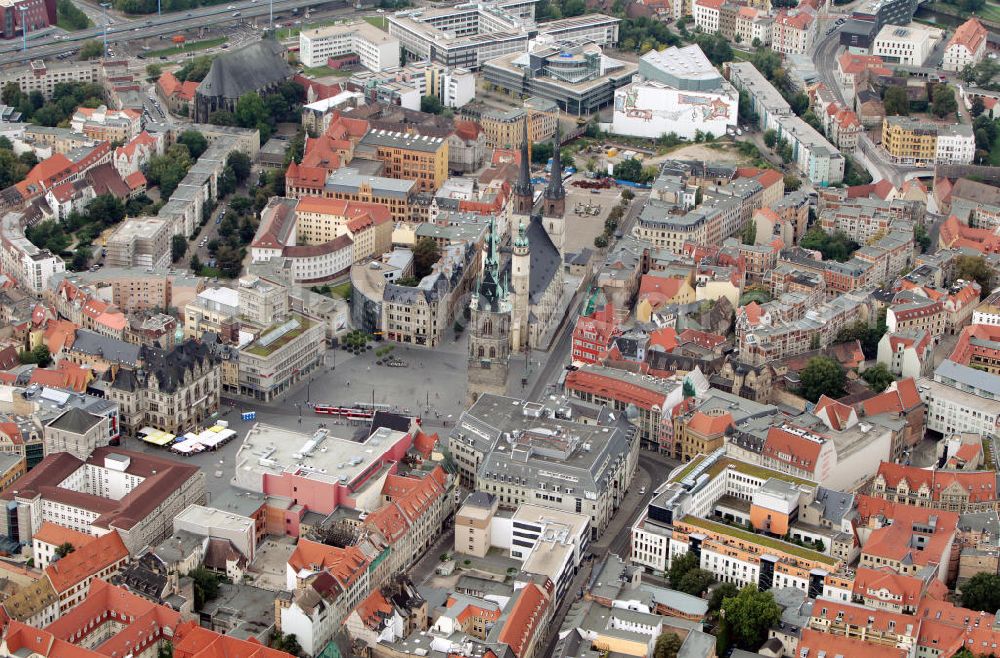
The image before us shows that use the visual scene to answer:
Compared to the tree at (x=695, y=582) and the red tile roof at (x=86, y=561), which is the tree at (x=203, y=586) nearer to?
the red tile roof at (x=86, y=561)

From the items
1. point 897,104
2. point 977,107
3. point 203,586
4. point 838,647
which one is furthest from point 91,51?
point 838,647

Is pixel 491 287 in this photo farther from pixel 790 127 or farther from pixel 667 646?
pixel 790 127

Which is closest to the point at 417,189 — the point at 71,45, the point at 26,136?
the point at 26,136

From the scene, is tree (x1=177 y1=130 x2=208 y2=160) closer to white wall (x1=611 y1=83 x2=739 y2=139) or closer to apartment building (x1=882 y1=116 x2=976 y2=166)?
white wall (x1=611 y1=83 x2=739 y2=139)

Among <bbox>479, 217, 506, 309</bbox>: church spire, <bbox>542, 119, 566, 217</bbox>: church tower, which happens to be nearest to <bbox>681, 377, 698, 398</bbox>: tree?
<bbox>479, 217, 506, 309</bbox>: church spire

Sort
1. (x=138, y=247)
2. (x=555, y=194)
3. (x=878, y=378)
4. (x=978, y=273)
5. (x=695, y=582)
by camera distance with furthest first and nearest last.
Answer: (x=555, y=194), (x=138, y=247), (x=978, y=273), (x=878, y=378), (x=695, y=582)
